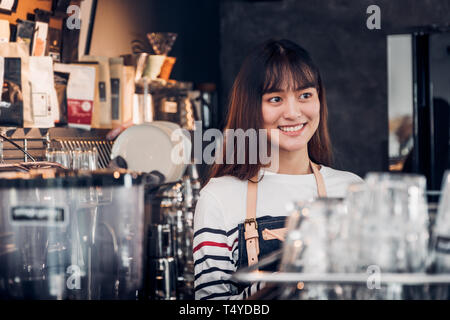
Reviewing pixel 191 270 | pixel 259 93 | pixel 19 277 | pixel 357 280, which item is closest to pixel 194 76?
pixel 191 270

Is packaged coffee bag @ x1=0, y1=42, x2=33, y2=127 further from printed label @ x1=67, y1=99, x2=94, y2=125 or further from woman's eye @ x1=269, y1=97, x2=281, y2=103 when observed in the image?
woman's eye @ x1=269, y1=97, x2=281, y2=103

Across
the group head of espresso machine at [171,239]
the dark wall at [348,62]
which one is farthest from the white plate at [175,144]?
the dark wall at [348,62]

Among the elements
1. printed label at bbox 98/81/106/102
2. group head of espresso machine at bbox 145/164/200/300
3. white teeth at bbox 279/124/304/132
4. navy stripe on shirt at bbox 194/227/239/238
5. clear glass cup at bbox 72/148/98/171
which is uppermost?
printed label at bbox 98/81/106/102

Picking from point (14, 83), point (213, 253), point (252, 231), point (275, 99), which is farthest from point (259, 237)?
point (14, 83)

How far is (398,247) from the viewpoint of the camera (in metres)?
0.82

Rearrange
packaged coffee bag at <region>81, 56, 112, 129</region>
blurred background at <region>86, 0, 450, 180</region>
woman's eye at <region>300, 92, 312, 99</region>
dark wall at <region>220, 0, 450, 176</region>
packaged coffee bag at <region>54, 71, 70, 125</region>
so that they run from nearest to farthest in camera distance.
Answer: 1. woman's eye at <region>300, 92, 312, 99</region>
2. packaged coffee bag at <region>54, 71, 70, 125</region>
3. packaged coffee bag at <region>81, 56, 112, 129</region>
4. blurred background at <region>86, 0, 450, 180</region>
5. dark wall at <region>220, 0, 450, 176</region>

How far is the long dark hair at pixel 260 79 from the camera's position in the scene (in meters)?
1.64

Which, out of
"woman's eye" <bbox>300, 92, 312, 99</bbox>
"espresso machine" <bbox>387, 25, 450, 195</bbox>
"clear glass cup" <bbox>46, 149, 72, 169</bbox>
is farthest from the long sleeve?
"espresso machine" <bbox>387, 25, 450, 195</bbox>

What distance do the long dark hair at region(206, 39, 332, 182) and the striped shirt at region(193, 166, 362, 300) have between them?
6cm

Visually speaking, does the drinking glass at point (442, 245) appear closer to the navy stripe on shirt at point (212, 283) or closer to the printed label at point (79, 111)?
the navy stripe on shirt at point (212, 283)

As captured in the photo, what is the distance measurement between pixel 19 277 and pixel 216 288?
2.05 feet

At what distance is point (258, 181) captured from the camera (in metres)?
1.70

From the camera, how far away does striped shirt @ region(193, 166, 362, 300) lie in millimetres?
1574
